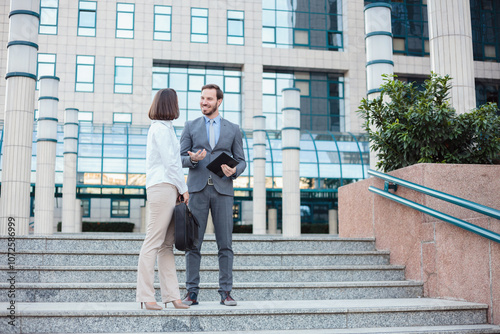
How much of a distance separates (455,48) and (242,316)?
25.9ft

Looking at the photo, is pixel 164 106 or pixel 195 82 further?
pixel 195 82

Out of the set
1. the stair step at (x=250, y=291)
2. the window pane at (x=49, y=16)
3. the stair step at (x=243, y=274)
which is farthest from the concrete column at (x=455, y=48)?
the window pane at (x=49, y=16)

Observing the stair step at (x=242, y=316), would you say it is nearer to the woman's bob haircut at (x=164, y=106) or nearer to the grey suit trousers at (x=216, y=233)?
the grey suit trousers at (x=216, y=233)

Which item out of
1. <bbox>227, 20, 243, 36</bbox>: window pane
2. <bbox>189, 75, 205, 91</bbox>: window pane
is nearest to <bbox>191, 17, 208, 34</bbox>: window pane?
<bbox>227, 20, 243, 36</bbox>: window pane

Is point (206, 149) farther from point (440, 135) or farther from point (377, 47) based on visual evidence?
point (377, 47)

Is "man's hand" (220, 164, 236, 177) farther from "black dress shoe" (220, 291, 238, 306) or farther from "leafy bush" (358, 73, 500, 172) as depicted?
"leafy bush" (358, 73, 500, 172)

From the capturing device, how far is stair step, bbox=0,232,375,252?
7.32m

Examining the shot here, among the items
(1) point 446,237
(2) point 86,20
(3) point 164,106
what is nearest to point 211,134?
(3) point 164,106

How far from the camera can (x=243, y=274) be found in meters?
6.86

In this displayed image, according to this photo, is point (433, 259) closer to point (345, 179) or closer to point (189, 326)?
point (189, 326)

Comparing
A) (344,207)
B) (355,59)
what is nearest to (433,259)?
(344,207)

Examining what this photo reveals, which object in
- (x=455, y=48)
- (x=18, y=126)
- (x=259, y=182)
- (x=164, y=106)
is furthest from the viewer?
(x=259, y=182)

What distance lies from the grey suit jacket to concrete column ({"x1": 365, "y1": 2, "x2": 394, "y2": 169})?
6.77 m

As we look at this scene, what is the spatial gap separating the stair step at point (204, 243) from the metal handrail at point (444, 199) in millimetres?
912
